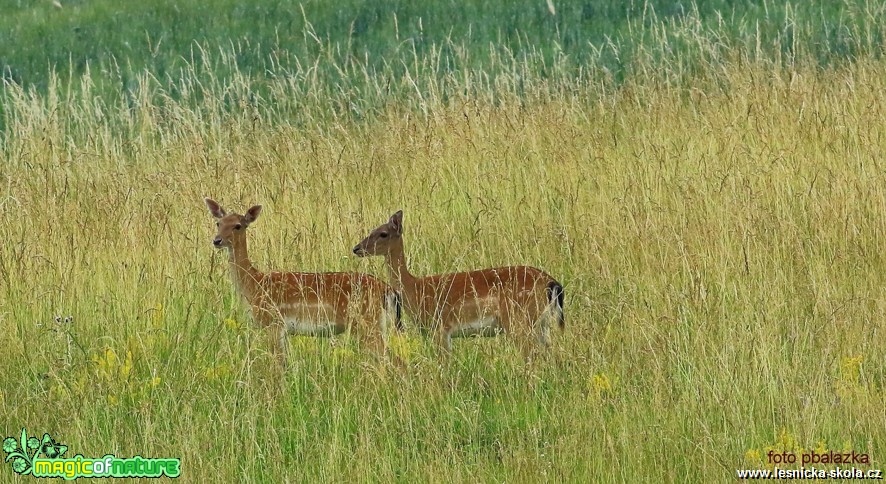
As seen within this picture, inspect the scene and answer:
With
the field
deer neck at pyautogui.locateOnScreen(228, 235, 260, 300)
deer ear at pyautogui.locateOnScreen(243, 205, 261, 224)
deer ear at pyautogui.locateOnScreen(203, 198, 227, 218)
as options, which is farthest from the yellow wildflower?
deer ear at pyautogui.locateOnScreen(203, 198, 227, 218)

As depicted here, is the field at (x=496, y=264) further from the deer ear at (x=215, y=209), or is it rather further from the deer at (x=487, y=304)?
the deer ear at (x=215, y=209)

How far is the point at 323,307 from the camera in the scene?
21.0ft

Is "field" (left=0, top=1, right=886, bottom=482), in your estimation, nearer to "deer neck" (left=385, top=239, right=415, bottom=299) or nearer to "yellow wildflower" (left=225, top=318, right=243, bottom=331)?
"yellow wildflower" (left=225, top=318, right=243, bottom=331)

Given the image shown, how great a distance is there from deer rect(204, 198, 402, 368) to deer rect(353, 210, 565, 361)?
18 centimetres

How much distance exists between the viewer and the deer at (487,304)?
629cm

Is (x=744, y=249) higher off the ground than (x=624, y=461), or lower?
higher

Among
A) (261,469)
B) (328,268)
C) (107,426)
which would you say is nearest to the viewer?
(261,469)

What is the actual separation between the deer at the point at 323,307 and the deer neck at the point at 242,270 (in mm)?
126

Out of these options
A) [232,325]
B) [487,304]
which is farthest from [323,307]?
[487,304]

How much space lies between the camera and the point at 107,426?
5.41 meters

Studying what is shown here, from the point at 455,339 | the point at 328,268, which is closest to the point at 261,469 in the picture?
the point at 455,339

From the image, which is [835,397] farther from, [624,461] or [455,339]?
[455,339]

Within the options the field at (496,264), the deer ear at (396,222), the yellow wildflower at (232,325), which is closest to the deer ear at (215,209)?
the field at (496,264)

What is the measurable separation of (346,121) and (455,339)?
4.71m
